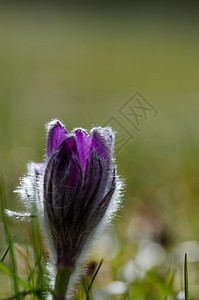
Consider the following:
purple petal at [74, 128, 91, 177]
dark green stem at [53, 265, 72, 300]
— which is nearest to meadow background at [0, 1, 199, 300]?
dark green stem at [53, 265, 72, 300]

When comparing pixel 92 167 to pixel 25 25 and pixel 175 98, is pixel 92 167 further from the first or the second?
pixel 25 25

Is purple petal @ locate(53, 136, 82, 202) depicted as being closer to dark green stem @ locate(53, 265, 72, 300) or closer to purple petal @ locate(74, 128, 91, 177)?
purple petal @ locate(74, 128, 91, 177)

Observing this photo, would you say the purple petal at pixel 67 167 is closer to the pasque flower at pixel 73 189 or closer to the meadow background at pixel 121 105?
the pasque flower at pixel 73 189

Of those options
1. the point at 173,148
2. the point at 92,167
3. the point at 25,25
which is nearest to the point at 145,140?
the point at 173,148

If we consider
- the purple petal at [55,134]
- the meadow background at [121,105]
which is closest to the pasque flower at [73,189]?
the purple petal at [55,134]

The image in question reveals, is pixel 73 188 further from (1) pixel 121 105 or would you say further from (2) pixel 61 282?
(1) pixel 121 105

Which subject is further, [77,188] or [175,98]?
[175,98]

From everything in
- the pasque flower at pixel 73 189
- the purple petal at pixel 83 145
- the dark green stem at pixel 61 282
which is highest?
the purple petal at pixel 83 145
